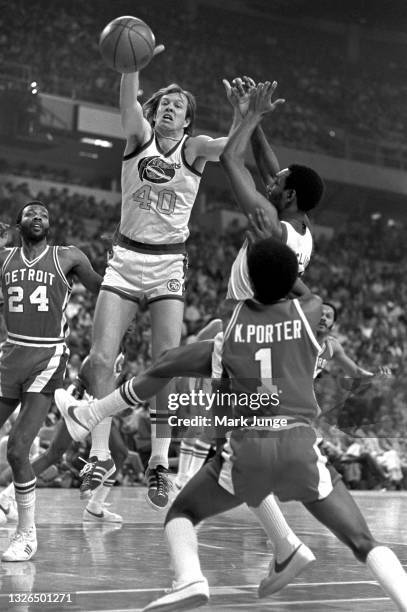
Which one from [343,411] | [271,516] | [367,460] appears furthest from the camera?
[367,460]

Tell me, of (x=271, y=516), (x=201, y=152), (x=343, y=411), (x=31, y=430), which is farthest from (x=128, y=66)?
(x=343, y=411)

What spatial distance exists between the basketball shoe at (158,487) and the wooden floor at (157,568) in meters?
0.34

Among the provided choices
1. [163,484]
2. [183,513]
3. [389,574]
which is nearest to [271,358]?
[183,513]

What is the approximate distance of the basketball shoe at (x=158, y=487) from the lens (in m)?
7.43

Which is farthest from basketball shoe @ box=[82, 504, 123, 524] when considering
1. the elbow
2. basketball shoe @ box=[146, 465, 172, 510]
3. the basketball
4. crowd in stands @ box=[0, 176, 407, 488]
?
the elbow

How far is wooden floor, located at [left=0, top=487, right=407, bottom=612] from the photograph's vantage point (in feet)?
17.3

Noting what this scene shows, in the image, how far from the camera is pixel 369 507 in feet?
41.6

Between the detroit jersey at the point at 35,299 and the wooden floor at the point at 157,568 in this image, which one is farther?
the detroit jersey at the point at 35,299

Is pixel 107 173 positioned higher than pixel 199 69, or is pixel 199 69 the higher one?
pixel 199 69

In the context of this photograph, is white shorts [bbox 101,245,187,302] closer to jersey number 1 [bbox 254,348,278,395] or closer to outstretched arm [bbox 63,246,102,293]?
outstretched arm [bbox 63,246,102,293]

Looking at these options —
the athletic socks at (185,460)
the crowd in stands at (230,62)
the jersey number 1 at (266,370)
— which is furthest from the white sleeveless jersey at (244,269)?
the crowd in stands at (230,62)

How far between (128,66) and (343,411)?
33.0 feet

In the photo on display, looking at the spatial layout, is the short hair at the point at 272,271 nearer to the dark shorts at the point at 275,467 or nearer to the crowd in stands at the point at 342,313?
the dark shorts at the point at 275,467

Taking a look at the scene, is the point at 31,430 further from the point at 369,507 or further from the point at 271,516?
the point at 369,507
